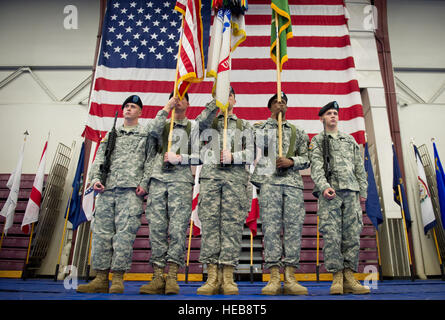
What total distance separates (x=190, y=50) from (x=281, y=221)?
5.50ft

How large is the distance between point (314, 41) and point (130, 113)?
3.84 meters

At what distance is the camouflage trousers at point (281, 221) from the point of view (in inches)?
96.8

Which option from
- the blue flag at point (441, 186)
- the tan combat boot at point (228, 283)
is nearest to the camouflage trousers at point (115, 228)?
the tan combat boot at point (228, 283)

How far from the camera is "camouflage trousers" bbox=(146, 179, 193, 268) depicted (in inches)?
93.8

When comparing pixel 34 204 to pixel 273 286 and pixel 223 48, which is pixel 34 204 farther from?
pixel 273 286

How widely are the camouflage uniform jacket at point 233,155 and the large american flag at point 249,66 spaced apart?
93.1 inches

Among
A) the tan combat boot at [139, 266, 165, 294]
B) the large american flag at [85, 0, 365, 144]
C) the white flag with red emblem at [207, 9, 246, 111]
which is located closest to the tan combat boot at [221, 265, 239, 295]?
the tan combat boot at [139, 266, 165, 294]

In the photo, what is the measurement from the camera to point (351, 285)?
97.2 inches

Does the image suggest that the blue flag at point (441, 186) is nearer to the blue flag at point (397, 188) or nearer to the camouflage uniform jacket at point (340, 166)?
the blue flag at point (397, 188)

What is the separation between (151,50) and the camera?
5449mm

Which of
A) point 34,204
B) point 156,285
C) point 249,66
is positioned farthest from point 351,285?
Answer: point 34,204

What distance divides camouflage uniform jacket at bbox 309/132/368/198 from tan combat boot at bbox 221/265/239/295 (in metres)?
0.96

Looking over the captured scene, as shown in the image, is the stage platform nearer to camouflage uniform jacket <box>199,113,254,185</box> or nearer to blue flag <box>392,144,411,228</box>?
camouflage uniform jacket <box>199,113,254,185</box>
